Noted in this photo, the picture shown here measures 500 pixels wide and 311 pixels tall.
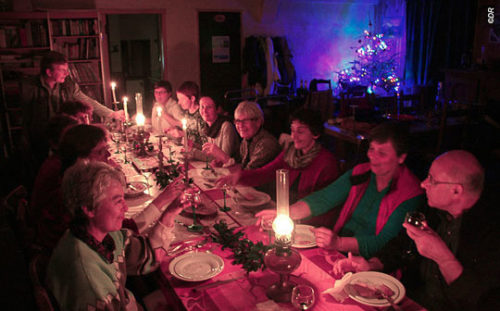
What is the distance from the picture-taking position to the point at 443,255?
1.80 meters

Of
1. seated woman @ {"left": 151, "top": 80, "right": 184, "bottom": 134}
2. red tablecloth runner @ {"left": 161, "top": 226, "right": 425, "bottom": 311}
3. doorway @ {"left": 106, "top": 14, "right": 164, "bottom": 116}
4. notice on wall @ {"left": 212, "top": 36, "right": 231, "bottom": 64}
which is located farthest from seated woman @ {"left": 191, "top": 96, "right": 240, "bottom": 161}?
doorway @ {"left": 106, "top": 14, "right": 164, "bottom": 116}

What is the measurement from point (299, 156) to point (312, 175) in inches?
6.6

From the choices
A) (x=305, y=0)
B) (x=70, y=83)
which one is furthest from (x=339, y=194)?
(x=305, y=0)

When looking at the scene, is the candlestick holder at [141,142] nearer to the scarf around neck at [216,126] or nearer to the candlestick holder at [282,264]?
the scarf around neck at [216,126]

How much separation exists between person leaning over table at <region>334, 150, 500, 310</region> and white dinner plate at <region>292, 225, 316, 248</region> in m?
0.25

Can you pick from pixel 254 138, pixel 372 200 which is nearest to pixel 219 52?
pixel 254 138

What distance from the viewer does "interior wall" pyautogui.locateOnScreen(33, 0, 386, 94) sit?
25.1 feet

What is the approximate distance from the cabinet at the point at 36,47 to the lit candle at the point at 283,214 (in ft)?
19.4

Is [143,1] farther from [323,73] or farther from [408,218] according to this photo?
[408,218]

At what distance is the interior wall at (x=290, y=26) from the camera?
7.65 m

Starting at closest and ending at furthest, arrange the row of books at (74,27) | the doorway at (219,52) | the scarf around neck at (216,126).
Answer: the scarf around neck at (216,126) → the row of books at (74,27) → the doorway at (219,52)

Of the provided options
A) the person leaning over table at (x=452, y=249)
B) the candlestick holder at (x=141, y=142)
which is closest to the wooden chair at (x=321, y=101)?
the candlestick holder at (x=141, y=142)

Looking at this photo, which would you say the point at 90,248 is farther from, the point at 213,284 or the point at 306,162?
the point at 306,162

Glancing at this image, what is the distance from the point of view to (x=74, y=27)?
675cm
